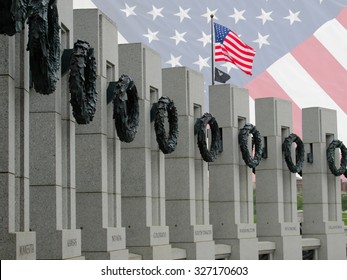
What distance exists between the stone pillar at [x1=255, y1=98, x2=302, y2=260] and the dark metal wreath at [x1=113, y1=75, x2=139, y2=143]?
13732mm

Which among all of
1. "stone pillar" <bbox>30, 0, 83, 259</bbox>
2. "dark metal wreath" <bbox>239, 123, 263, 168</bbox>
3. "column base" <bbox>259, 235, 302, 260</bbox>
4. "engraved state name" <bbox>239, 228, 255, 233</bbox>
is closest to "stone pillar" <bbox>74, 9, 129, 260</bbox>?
"stone pillar" <bbox>30, 0, 83, 259</bbox>

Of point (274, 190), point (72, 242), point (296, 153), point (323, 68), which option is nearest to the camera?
point (72, 242)

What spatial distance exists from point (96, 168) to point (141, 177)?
12.0 feet

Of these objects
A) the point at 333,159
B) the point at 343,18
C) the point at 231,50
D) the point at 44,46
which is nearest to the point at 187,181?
the point at 231,50

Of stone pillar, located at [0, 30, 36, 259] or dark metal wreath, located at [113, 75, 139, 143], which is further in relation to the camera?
dark metal wreath, located at [113, 75, 139, 143]

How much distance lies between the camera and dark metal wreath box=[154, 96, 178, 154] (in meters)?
33.0

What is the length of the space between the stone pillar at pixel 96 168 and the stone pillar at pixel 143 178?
234cm

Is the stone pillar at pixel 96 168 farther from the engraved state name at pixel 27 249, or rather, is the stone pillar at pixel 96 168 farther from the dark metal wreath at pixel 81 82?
the engraved state name at pixel 27 249

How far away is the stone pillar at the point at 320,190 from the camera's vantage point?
1816 inches

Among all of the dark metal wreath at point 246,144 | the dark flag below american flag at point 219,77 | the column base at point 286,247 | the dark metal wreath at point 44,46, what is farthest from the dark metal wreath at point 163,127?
the dark metal wreath at point 44,46

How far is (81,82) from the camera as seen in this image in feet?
83.5

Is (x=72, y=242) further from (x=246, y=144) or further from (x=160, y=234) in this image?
(x=246, y=144)

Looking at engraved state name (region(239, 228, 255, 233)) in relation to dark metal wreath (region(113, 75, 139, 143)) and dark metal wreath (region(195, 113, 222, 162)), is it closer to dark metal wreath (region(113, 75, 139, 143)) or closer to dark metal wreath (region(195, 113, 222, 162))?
dark metal wreath (region(195, 113, 222, 162))

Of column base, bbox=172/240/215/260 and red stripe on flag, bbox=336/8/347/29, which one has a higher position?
red stripe on flag, bbox=336/8/347/29
